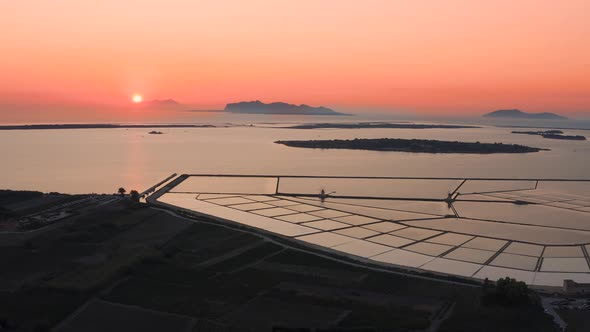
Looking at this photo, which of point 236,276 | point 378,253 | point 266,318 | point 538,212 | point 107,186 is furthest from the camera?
point 107,186

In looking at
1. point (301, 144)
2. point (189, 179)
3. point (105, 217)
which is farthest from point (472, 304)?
point (301, 144)

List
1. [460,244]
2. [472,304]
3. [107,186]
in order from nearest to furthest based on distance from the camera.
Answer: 1. [472,304]
2. [460,244]
3. [107,186]

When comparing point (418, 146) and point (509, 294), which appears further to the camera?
point (418, 146)

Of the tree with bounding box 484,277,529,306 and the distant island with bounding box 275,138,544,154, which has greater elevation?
the distant island with bounding box 275,138,544,154

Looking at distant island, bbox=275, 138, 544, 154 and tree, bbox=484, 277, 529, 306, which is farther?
distant island, bbox=275, 138, 544, 154

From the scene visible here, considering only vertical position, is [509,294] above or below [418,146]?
below

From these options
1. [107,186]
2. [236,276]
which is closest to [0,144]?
[107,186]

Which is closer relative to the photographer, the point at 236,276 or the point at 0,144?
the point at 236,276

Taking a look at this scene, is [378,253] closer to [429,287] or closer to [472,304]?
[429,287]

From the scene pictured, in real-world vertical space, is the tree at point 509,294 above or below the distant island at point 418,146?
below

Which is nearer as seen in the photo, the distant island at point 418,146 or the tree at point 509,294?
the tree at point 509,294
